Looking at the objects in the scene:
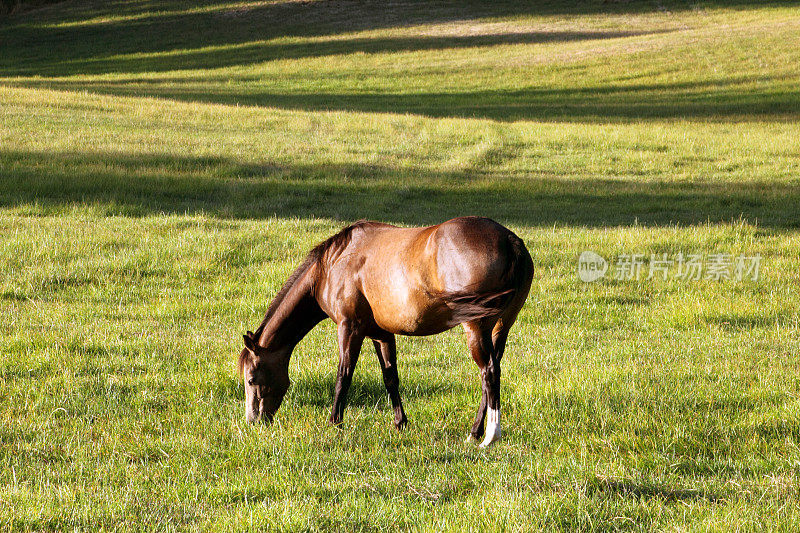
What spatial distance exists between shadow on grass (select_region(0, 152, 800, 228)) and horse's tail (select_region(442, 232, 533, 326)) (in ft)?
32.5

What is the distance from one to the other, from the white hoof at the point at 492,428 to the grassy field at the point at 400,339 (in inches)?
7.0

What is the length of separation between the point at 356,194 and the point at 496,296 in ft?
45.7

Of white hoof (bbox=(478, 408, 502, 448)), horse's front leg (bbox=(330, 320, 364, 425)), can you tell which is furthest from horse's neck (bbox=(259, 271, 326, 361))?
white hoof (bbox=(478, 408, 502, 448))

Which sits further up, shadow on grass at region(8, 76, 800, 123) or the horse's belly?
the horse's belly

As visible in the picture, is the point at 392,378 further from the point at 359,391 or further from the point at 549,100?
the point at 549,100

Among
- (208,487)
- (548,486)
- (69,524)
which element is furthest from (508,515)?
(69,524)

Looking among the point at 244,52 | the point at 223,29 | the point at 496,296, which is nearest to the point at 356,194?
the point at 496,296

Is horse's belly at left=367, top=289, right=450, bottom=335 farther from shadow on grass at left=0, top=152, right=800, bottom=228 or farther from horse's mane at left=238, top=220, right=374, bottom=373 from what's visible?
shadow on grass at left=0, top=152, right=800, bottom=228

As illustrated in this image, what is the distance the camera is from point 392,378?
556 cm

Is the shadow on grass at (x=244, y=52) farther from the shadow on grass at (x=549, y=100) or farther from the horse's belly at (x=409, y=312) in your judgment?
the horse's belly at (x=409, y=312)

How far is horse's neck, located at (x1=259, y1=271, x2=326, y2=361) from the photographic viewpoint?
5648 millimetres

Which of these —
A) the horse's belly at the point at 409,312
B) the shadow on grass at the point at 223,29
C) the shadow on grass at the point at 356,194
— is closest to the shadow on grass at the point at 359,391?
the horse's belly at the point at 409,312

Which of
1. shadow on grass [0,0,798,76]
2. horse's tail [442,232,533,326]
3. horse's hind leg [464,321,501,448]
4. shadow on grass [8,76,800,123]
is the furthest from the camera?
shadow on grass [0,0,798,76]

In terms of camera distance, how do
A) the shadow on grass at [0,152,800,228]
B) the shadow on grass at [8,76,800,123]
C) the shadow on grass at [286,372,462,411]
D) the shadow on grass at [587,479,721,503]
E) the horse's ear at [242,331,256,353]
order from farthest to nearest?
the shadow on grass at [8,76,800,123] < the shadow on grass at [0,152,800,228] < the shadow on grass at [286,372,462,411] < the horse's ear at [242,331,256,353] < the shadow on grass at [587,479,721,503]
